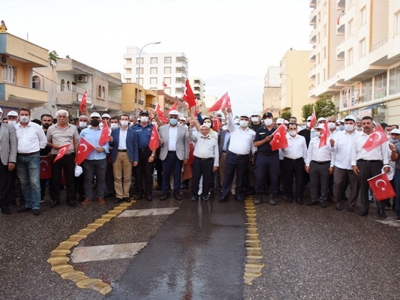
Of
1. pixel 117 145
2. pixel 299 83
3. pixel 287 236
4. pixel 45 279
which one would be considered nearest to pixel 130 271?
pixel 45 279

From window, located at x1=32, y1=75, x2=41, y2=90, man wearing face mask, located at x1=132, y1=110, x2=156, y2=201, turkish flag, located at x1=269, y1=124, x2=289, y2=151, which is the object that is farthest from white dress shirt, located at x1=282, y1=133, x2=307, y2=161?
window, located at x1=32, y1=75, x2=41, y2=90

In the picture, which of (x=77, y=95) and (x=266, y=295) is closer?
(x=266, y=295)

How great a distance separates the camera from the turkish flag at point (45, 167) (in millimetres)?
8891

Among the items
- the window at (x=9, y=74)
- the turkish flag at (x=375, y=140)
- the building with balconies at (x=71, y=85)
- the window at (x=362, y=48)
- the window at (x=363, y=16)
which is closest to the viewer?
the turkish flag at (x=375, y=140)

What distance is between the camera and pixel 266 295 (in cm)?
392

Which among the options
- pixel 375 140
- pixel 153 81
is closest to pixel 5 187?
pixel 375 140

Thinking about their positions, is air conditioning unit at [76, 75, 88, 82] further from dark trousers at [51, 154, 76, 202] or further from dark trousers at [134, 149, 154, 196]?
dark trousers at [51, 154, 76, 202]

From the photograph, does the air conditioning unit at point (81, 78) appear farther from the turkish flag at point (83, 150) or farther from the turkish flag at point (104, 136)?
the turkish flag at point (83, 150)

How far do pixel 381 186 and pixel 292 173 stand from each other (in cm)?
208

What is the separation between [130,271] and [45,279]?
0.91 m

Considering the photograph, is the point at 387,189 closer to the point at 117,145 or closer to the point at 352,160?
the point at 352,160

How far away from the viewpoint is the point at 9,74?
81.8 feet

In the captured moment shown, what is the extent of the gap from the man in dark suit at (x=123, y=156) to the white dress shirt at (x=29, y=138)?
61.8 inches

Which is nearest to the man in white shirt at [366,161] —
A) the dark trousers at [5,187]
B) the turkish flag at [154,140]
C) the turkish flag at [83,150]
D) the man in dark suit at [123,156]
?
the turkish flag at [154,140]
